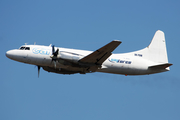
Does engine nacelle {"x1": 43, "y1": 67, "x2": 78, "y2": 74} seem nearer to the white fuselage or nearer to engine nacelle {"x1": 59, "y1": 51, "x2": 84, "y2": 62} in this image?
the white fuselage

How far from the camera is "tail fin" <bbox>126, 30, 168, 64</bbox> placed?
30.3 meters

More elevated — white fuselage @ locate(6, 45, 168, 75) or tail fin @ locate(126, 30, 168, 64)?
tail fin @ locate(126, 30, 168, 64)

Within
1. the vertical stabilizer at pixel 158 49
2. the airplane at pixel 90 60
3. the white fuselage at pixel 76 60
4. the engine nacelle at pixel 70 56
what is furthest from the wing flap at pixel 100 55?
the vertical stabilizer at pixel 158 49

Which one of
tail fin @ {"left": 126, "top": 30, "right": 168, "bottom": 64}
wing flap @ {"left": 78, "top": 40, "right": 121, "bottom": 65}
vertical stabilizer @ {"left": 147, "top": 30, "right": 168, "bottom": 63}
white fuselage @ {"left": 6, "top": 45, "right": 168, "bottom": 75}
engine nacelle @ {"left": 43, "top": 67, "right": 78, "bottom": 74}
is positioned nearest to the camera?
wing flap @ {"left": 78, "top": 40, "right": 121, "bottom": 65}

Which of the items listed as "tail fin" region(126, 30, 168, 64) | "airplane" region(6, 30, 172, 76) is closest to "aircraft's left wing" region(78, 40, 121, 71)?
"airplane" region(6, 30, 172, 76)

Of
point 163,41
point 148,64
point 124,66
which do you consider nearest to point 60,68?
point 124,66

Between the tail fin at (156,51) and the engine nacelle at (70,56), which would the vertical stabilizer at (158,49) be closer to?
the tail fin at (156,51)

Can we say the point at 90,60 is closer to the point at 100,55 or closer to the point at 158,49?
the point at 100,55

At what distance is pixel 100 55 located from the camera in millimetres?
26219

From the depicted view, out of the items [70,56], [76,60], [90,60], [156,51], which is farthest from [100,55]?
[156,51]

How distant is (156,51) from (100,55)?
778 cm

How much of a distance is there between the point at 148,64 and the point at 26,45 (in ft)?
41.0

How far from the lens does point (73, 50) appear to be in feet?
91.4

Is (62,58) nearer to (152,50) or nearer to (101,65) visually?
(101,65)
